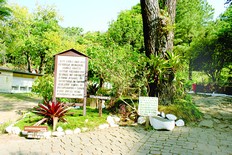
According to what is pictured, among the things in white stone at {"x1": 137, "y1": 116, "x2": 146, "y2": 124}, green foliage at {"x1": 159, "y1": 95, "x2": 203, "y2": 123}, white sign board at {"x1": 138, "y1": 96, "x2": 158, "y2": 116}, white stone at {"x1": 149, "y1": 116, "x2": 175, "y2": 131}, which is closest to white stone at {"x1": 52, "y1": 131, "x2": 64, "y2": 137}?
white sign board at {"x1": 138, "y1": 96, "x2": 158, "y2": 116}

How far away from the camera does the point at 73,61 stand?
7102mm

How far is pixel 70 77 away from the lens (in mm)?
7055

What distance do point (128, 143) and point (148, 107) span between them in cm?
155

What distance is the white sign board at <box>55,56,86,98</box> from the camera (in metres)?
7.01

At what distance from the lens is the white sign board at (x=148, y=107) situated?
6.12 meters

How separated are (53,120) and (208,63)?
56.6 ft

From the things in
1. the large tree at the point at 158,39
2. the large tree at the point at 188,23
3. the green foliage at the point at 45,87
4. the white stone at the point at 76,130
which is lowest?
the white stone at the point at 76,130

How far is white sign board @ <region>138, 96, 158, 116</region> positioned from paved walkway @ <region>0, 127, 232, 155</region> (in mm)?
525

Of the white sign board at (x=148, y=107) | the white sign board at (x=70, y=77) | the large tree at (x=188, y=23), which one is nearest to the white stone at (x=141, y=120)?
the white sign board at (x=148, y=107)

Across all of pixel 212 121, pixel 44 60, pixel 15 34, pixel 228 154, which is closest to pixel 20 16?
pixel 15 34

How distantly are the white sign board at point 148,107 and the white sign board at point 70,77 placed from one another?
6.80ft

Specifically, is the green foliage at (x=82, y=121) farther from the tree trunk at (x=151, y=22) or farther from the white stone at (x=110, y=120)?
the tree trunk at (x=151, y=22)

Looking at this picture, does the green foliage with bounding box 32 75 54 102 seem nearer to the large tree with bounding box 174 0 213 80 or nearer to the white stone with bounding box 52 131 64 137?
the white stone with bounding box 52 131 64 137

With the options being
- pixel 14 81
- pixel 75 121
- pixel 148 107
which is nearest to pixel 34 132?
pixel 75 121
